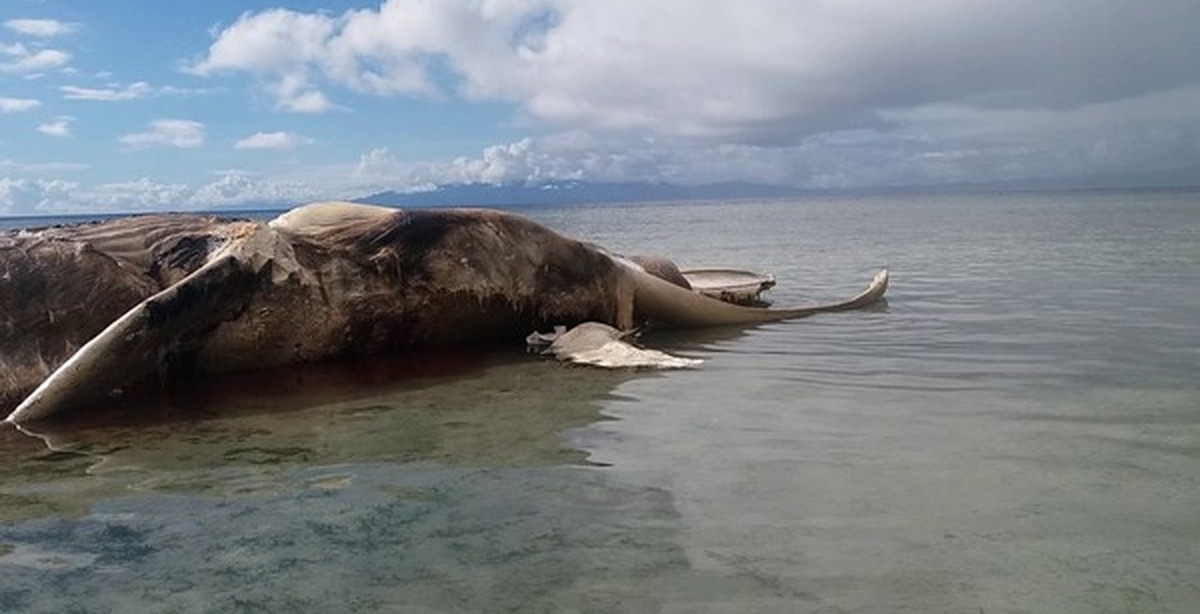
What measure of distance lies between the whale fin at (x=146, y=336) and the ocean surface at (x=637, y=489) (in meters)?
0.34

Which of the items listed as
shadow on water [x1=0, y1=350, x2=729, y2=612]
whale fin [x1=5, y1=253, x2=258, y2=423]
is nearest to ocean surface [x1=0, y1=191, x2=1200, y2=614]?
shadow on water [x1=0, y1=350, x2=729, y2=612]

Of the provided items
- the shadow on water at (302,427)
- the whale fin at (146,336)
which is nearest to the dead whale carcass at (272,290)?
the whale fin at (146,336)

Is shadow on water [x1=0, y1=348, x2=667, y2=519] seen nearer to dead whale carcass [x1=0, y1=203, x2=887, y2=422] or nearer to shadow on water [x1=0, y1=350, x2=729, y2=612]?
shadow on water [x1=0, y1=350, x2=729, y2=612]

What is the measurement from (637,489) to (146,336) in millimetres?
4153

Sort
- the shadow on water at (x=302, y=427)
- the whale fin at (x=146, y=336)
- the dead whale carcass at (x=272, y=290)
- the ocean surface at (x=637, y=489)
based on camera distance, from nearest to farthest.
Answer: the ocean surface at (x=637, y=489) → the shadow on water at (x=302, y=427) → the whale fin at (x=146, y=336) → the dead whale carcass at (x=272, y=290)

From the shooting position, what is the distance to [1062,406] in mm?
6262

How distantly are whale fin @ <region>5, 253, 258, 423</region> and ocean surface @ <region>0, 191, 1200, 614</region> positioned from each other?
0.34 metres

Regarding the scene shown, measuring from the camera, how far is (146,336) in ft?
22.3

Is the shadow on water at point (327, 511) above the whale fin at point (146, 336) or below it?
below

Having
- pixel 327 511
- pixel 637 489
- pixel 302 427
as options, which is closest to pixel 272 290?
pixel 302 427

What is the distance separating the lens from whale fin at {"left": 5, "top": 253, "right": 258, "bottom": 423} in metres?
6.46

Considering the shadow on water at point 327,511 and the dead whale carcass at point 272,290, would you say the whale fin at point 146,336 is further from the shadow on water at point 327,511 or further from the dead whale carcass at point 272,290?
the shadow on water at point 327,511

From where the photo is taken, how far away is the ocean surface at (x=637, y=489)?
3.43m

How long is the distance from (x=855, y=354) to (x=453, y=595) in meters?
6.02
